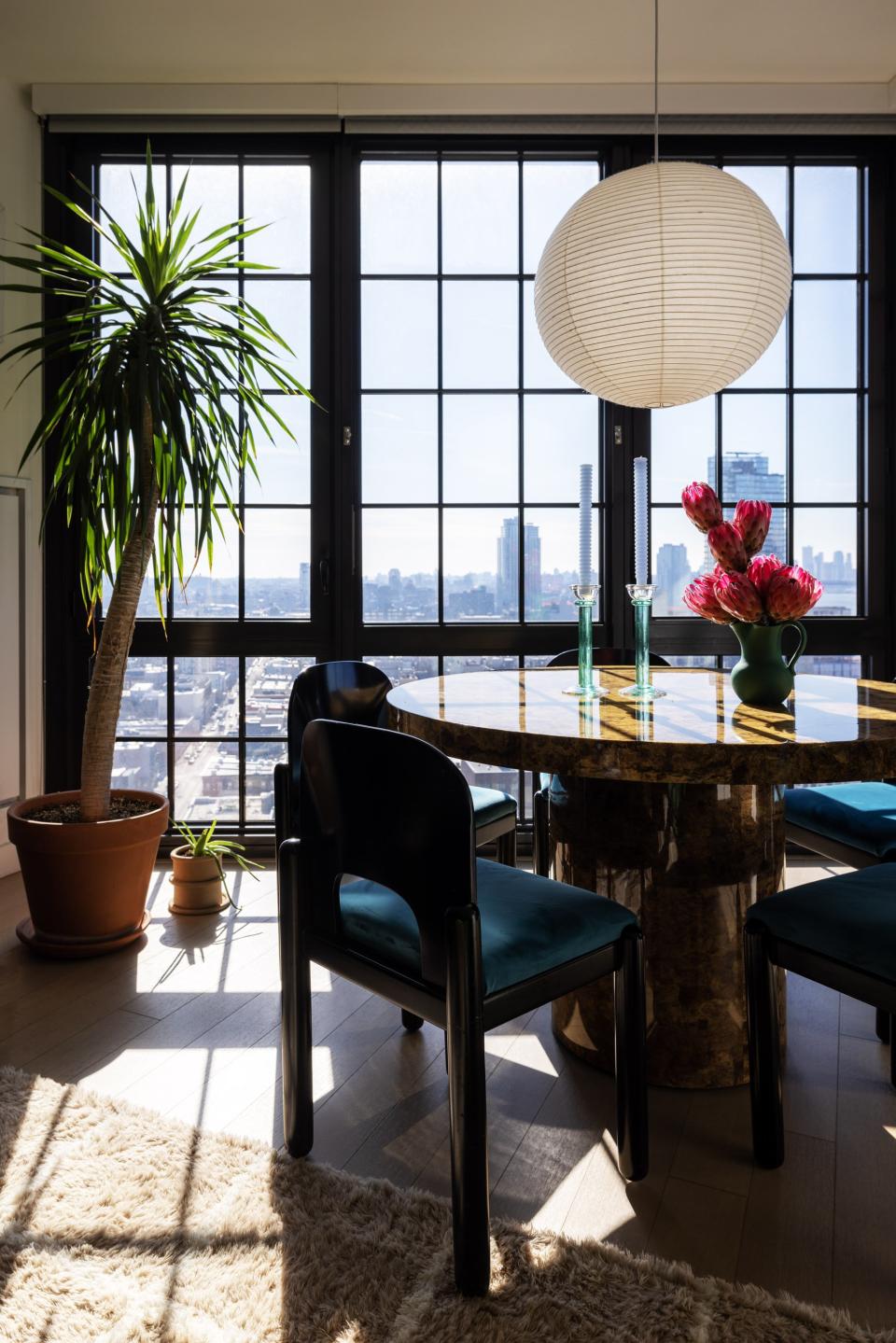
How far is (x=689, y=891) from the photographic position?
1839 mm

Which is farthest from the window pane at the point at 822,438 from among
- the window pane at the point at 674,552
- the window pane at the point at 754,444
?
the window pane at the point at 674,552

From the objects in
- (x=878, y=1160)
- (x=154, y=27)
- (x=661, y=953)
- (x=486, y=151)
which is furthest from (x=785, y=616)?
(x=154, y=27)

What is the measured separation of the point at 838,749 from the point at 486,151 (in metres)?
3.00

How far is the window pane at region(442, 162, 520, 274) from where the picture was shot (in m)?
3.50

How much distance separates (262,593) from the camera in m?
3.53

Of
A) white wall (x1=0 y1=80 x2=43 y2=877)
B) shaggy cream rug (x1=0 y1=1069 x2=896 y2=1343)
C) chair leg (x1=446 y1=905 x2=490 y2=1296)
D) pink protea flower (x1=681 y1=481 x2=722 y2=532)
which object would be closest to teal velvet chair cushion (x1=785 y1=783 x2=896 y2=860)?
pink protea flower (x1=681 y1=481 x2=722 y2=532)

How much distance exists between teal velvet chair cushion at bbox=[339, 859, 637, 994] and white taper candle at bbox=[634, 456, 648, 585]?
68cm

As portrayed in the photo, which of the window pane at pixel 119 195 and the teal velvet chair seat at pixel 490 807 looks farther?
the window pane at pixel 119 195

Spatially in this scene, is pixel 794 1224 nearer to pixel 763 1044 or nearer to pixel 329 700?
pixel 763 1044

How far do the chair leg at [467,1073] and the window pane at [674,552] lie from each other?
2527mm

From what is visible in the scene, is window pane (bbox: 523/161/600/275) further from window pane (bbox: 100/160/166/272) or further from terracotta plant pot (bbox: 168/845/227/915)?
terracotta plant pot (bbox: 168/845/227/915)

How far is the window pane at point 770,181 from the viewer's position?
351cm

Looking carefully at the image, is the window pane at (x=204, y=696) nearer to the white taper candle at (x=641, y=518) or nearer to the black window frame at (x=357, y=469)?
the black window frame at (x=357, y=469)

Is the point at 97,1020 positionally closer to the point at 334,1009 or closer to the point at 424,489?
the point at 334,1009
